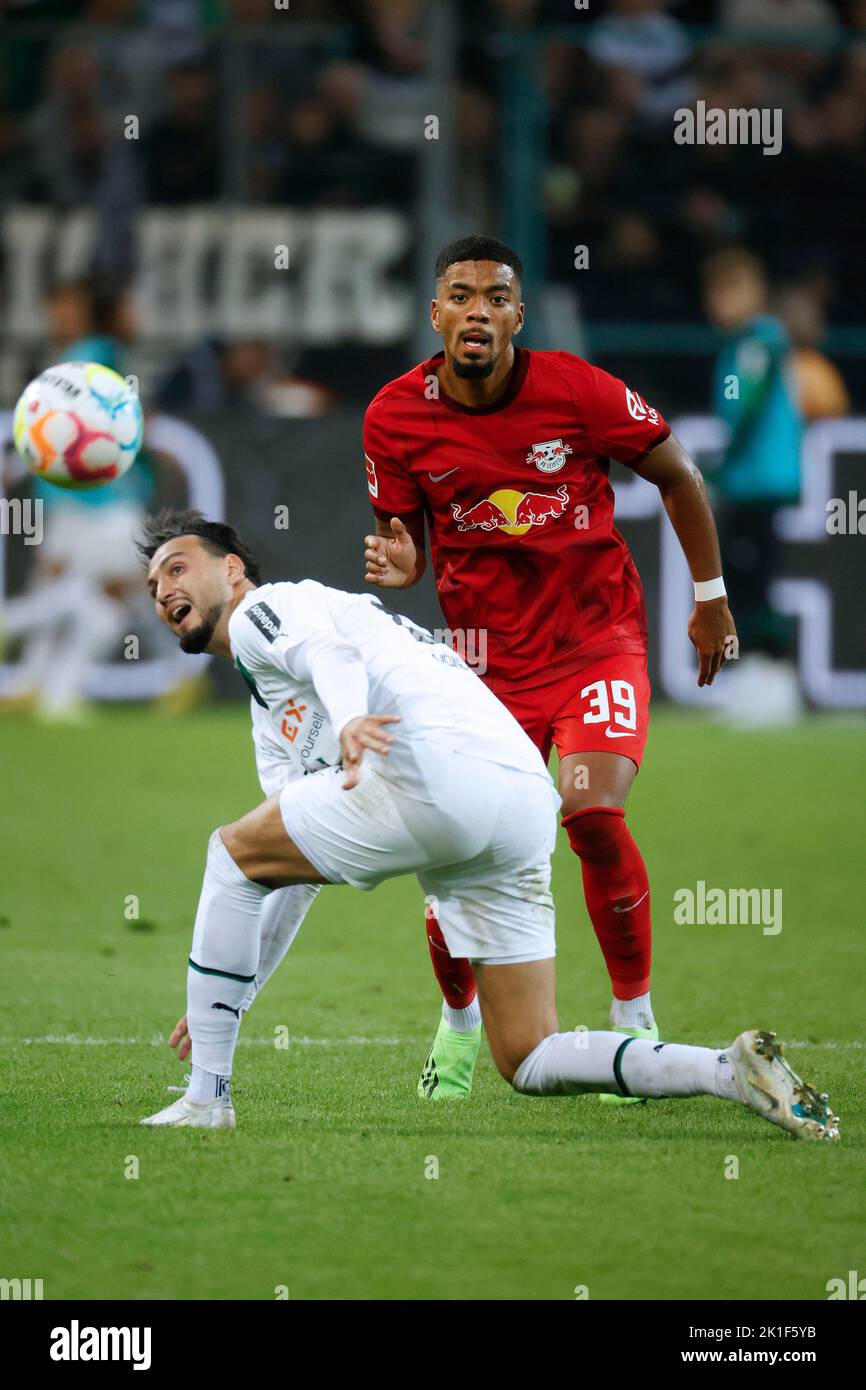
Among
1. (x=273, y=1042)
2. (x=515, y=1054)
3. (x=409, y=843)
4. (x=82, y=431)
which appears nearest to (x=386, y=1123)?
(x=515, y=1054)

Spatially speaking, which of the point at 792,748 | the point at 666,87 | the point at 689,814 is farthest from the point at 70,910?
the point at 666,87

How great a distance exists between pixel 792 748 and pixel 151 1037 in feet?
26.3

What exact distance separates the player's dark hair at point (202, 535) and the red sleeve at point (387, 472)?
0.68 metres

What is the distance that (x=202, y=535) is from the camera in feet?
17.1

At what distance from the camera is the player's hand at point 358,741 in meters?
4.45

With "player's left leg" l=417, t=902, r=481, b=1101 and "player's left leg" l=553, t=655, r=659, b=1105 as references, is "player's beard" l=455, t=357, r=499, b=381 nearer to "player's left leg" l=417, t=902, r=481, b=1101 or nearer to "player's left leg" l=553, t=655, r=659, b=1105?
"player's left leg" l=553, t=655, r=659, b=1105

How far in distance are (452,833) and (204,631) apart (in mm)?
849

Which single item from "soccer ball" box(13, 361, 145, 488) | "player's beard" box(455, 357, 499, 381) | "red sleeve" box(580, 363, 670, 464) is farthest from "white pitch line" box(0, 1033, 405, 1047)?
"soccer ball" box(13, 361, 145, 488)

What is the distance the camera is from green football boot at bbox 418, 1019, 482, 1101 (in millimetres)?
5480

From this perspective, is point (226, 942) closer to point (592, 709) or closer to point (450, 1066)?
point (450, 1066)

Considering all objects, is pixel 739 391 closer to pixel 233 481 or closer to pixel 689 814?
pixel 233 481

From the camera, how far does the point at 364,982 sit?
23.5 feet

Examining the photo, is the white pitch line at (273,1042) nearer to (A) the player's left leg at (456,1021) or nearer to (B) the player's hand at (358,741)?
(A) the player's left leg at (456,1021)

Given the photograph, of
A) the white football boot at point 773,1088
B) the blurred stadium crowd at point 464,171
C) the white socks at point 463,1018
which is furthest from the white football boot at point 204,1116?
the blurred stadium crowd at point 464,171
